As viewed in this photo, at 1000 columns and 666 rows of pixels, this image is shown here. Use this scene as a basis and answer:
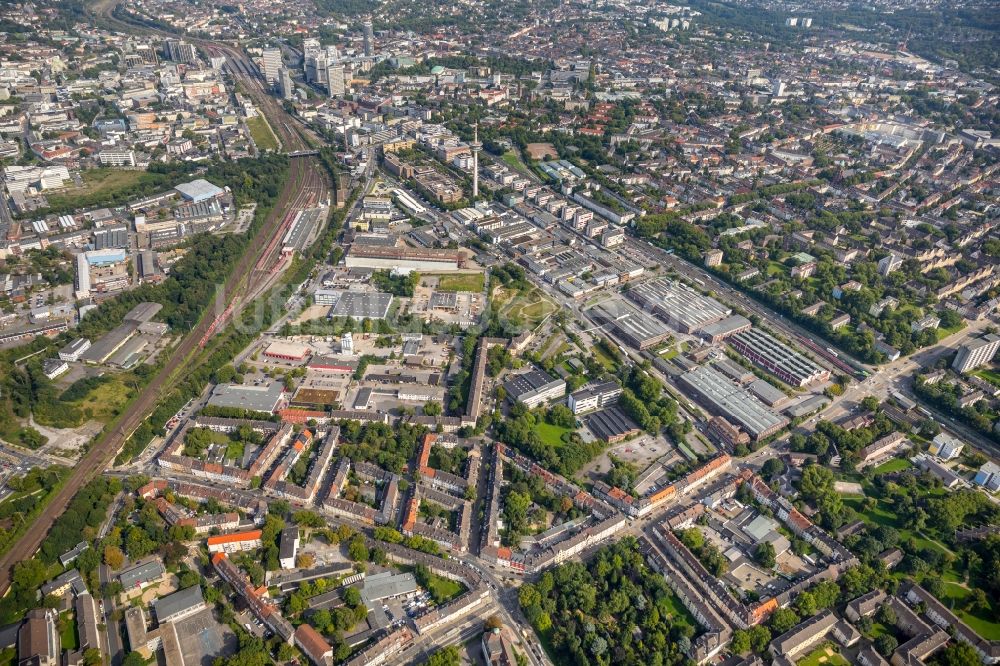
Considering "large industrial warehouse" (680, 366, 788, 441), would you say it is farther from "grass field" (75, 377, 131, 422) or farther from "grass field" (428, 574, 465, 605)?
"grass field" (75, 377, 131, 422)

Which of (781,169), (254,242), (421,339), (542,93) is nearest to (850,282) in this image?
(781,169)

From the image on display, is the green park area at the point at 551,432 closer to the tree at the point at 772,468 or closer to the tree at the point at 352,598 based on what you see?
the tree at the point at 772,468

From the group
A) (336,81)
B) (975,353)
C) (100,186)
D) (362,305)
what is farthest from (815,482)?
(336,81)

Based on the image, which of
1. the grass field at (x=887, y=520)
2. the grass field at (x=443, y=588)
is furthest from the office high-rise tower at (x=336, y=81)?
the grass field at (x=887, y=520)

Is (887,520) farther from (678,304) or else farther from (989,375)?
(678,304)

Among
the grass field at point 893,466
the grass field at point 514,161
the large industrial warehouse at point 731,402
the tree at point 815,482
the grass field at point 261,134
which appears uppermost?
the grass field at point 514,161

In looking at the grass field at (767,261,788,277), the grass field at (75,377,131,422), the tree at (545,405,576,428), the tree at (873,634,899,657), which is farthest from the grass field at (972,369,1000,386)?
the grass field at (75,377,131,422)
